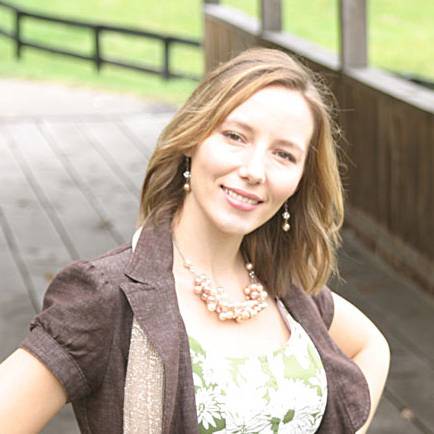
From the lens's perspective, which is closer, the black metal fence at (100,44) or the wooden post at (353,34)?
the wooden post at (353,34)

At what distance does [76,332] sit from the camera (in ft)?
6.49

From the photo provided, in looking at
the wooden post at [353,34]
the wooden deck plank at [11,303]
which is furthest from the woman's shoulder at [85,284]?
the wooden post at [353,34]

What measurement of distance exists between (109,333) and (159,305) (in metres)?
0.10

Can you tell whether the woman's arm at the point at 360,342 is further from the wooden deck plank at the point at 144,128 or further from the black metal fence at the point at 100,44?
the black metal fence at the point at 100,44

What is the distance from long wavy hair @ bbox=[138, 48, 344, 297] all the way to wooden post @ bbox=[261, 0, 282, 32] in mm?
6248

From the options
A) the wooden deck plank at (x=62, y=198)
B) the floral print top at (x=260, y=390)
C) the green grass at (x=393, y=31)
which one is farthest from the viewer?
the green grass at (x=393, y=31)

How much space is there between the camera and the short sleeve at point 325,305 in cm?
238

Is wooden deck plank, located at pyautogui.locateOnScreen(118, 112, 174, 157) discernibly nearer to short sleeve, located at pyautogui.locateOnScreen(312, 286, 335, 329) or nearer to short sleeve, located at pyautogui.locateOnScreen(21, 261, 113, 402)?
short sleeve, located at pyautogui.locateOnScreen(312, 286, 335, 329)

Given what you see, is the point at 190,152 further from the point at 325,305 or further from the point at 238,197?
the point at 325,305

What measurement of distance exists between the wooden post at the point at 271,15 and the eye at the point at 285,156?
651 cm

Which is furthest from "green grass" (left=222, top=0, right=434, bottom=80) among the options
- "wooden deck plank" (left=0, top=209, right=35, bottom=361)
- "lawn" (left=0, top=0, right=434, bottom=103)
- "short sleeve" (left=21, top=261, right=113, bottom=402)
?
"short sleeve" (left=21, top=261, right=113, bottom=402)

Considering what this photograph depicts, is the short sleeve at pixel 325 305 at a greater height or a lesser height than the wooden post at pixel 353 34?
greater

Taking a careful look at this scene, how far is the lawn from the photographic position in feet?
29.5

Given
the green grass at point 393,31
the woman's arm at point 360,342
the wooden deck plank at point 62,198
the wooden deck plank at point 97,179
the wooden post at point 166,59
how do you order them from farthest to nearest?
the wooden post at point 166,59, the green grass at point 393,31, the wooden deck plank at point 97,179, the wooden deck plank at point 62,198, the woman's arm at point 360,342
